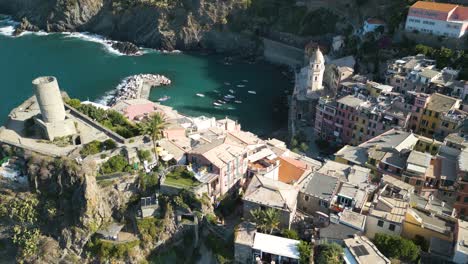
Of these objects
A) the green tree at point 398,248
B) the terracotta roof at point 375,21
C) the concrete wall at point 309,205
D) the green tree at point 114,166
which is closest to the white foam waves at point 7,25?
the green tree at point 114,166

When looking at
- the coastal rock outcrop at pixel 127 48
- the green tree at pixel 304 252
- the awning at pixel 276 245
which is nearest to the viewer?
the green tree at pixel 304 252

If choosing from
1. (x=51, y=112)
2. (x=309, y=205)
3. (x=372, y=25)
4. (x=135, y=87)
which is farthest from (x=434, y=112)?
(x=135, y=87)

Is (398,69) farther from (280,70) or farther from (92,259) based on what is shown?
(92,259)

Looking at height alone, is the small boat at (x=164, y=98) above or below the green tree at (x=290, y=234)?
below

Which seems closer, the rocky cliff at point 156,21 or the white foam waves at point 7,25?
the rocky cliff at point 156,21

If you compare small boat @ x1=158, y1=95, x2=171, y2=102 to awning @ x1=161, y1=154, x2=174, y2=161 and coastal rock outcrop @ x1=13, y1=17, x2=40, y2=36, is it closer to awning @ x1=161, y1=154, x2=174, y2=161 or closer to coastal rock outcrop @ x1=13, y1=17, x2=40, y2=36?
awning @ x1=161, y1=154, x2=174, y2=161

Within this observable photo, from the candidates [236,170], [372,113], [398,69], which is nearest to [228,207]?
[236,170]

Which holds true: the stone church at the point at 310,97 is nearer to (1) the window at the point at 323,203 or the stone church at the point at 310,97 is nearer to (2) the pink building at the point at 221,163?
(2) the pink building at the point at 221,163
